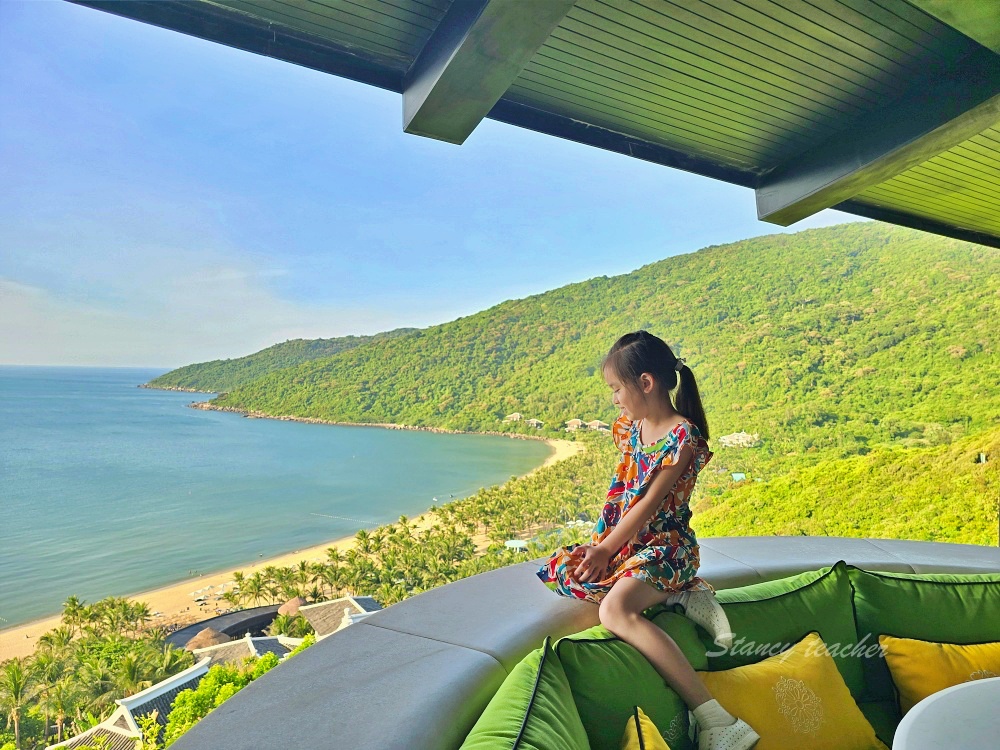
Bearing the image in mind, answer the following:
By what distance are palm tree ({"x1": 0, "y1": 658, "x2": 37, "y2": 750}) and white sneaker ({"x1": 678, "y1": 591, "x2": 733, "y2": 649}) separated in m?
3.42

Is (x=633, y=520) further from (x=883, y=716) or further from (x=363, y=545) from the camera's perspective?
(x=363, y=545)

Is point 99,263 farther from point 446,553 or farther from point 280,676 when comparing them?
point 280,676

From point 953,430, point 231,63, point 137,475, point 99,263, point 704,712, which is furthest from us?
Answer: point 231,63

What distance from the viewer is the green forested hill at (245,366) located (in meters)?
8.70

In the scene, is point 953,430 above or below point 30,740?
above

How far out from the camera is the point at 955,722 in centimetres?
91

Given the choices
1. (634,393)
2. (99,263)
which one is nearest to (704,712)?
(634,393)

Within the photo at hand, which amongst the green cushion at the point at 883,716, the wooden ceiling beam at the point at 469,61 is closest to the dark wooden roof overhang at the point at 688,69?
the wooden ceiling beam at the point at 469,61

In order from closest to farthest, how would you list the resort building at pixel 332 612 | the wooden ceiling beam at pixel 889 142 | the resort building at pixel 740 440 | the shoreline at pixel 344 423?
1. the wooden ceiling beam at pixel 889 142
2. the resort building at pixel 332 612
3. the shoreline at pixel 344 423
4. the resort building at pixel 740 440

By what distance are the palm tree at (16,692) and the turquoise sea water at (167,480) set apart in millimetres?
1308

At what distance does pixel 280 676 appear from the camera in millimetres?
1042

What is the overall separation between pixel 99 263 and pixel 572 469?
7.79 metres

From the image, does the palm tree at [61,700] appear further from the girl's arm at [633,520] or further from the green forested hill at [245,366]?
the green forested hill at [245,366]

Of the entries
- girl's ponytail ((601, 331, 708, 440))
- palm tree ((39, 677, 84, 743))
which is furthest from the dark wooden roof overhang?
palm tree ((39, 677, 84, 743))
